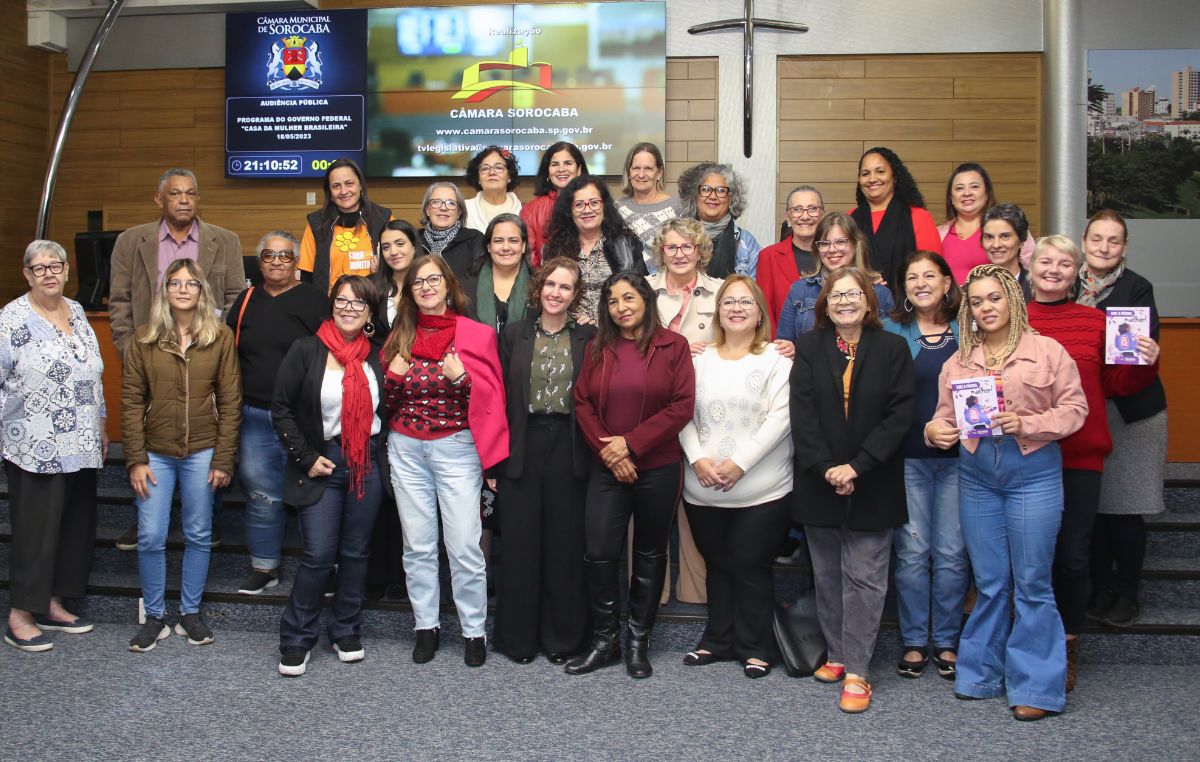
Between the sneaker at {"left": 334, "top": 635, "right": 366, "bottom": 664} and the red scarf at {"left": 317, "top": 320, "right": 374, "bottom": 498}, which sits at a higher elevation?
the red scarf at {"left": 317, "top": 320, "right": 374, "bottom": 498}

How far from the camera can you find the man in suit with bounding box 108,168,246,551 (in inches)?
180

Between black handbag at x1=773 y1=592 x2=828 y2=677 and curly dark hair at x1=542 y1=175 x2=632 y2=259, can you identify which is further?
curly dark hair at x1=542 y1=175 x2=632 y2=259

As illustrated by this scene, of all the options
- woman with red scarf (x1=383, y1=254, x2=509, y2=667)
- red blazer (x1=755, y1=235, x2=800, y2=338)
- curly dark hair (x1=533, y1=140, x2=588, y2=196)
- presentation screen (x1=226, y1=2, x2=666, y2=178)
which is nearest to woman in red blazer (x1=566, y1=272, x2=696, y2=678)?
woman with red scarf (x1=383, y1=254, x2=509, y2=667)

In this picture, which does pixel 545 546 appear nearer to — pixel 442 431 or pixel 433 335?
pixel 442 431

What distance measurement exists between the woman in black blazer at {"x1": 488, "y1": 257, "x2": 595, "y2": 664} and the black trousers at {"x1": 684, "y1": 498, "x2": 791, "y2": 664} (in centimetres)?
48

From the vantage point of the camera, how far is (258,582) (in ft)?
14.0

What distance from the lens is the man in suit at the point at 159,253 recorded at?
4570 mm

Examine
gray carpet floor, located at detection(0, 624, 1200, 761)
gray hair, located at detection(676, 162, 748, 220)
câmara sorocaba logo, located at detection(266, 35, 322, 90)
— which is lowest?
gray carpet floor, located at detection(0, 624, 1200, 761)

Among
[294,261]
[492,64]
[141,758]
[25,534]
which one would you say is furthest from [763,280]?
[492,64]

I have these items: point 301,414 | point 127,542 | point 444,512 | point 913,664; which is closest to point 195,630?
point 127,542

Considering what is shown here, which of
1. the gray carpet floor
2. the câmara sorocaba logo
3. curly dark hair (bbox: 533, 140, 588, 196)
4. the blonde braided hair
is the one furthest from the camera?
the câmara sorocaba logo

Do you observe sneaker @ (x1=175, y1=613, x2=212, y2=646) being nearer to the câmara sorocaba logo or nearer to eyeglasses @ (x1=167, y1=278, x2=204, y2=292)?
eyeglasses @ (x1=167, y1=278, x2=204, y2=292)

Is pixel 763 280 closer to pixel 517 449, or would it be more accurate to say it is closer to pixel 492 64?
pixel 517 449

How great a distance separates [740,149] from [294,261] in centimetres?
387
